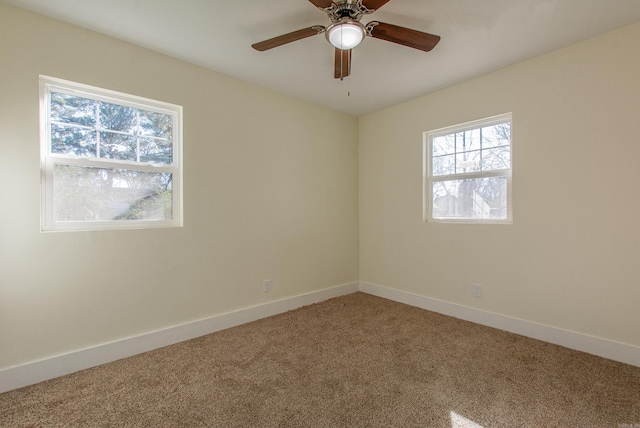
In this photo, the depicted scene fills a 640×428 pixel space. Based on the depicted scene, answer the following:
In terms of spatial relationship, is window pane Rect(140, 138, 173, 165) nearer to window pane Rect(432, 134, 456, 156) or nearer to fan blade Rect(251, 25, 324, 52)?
fan blade Rect(251, 25, 324, 52)

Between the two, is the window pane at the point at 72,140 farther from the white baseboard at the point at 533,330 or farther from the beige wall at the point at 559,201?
the white baseboard at the point at 533,330

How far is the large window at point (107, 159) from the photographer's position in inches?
80.5

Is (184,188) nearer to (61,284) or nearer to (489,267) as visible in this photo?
(61,284)

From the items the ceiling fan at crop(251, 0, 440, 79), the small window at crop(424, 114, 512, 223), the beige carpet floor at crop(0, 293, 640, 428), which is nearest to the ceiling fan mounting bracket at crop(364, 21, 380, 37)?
the ceiling fan at crop(251, 0, 440, 79)

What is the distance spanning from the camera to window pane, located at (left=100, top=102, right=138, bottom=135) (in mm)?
2240

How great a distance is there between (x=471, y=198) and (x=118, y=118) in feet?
10.7

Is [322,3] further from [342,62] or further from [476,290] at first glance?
[476,290]

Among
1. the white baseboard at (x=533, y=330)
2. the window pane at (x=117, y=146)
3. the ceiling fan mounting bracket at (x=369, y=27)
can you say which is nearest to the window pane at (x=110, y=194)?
the window pane at (x=117, y=146)

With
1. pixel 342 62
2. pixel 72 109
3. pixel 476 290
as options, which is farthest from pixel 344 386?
pixel 72 109

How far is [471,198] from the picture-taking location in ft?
9.86

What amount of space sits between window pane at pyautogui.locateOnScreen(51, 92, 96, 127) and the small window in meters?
3.13

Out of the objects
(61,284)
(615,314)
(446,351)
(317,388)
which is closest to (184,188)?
(61,284)

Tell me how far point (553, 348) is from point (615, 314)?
0.49 m

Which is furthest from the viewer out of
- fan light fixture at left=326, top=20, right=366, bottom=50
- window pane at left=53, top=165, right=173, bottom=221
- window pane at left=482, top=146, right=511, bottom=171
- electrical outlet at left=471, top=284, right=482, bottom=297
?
electrical outlet at left=471, top=284, right=482, bottom=297
